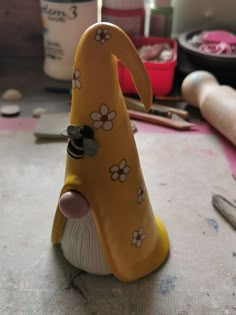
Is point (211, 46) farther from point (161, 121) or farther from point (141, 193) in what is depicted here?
point (141, 193)

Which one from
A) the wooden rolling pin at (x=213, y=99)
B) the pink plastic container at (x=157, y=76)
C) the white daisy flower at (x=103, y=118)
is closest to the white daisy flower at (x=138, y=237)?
the white daisy flower at (x=103, y=118)

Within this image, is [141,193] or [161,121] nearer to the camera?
[141,193]

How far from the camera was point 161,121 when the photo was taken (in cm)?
74

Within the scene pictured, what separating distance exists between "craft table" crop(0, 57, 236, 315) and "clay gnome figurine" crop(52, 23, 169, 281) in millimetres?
28

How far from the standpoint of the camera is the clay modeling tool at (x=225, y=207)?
1.74ft

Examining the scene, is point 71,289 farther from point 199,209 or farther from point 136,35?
point 136,35

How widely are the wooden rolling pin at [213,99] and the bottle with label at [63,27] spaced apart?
240 mm

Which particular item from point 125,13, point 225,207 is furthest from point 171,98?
point 225,207

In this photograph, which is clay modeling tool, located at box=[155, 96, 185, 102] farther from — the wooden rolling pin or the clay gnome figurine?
the clay gnome figurine

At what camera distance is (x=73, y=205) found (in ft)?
1.26

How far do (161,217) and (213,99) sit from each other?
11.1 inches

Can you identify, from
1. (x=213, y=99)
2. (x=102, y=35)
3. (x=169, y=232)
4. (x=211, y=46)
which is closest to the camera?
(x=102, y=35)

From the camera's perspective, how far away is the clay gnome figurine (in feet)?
1.19

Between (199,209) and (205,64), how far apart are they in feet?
1.23
